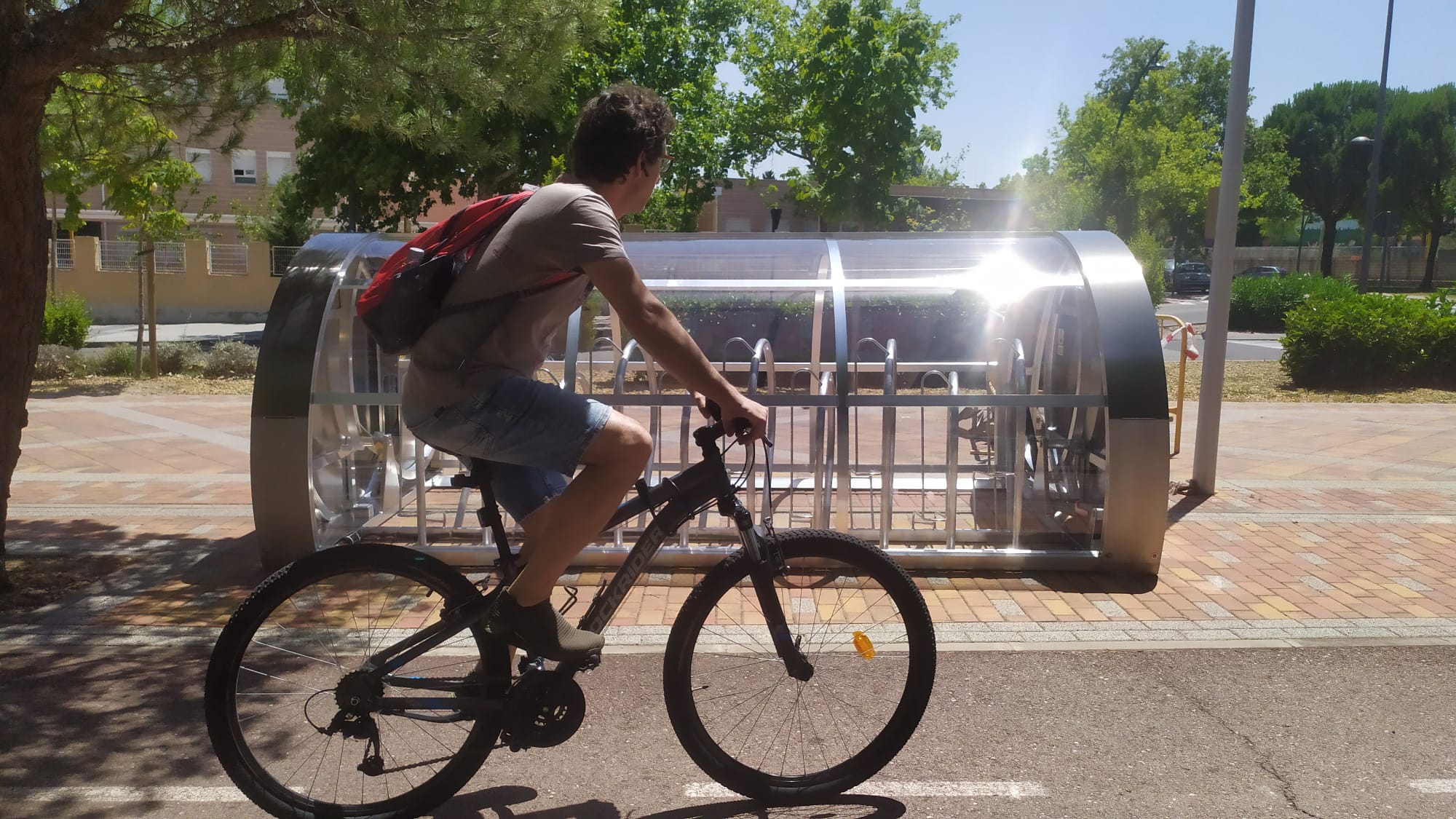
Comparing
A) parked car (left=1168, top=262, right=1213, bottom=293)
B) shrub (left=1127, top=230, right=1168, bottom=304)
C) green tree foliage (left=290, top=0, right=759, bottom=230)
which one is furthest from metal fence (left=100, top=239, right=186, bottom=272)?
parked car (left=1168, top=262, right=1213, bottom=293)

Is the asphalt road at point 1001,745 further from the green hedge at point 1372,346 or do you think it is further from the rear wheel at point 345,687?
the green hedge at point 1372,346

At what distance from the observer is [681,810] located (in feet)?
10.5

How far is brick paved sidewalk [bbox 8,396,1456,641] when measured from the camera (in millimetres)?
5020

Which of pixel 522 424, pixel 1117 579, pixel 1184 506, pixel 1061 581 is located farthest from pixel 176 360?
pixel 522 424

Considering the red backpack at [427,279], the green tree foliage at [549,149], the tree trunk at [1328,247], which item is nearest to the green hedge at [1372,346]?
the green tree foliage at [549,149]

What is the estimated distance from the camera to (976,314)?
27.1 feet

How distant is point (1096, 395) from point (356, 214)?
16419 mm

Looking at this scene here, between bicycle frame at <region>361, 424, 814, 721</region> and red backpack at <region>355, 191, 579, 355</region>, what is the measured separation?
0.50 meters

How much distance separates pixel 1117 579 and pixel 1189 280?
50802mm

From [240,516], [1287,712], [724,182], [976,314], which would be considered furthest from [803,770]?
[724,182]

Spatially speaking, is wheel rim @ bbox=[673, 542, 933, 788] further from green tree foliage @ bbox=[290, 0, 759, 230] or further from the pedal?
green tree foliage @ bbox=[290, 0, 759, 230]

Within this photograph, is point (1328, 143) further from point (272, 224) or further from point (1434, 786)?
point (1434, 786)

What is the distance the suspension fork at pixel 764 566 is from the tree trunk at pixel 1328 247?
194 ft

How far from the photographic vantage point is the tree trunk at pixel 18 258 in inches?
197
